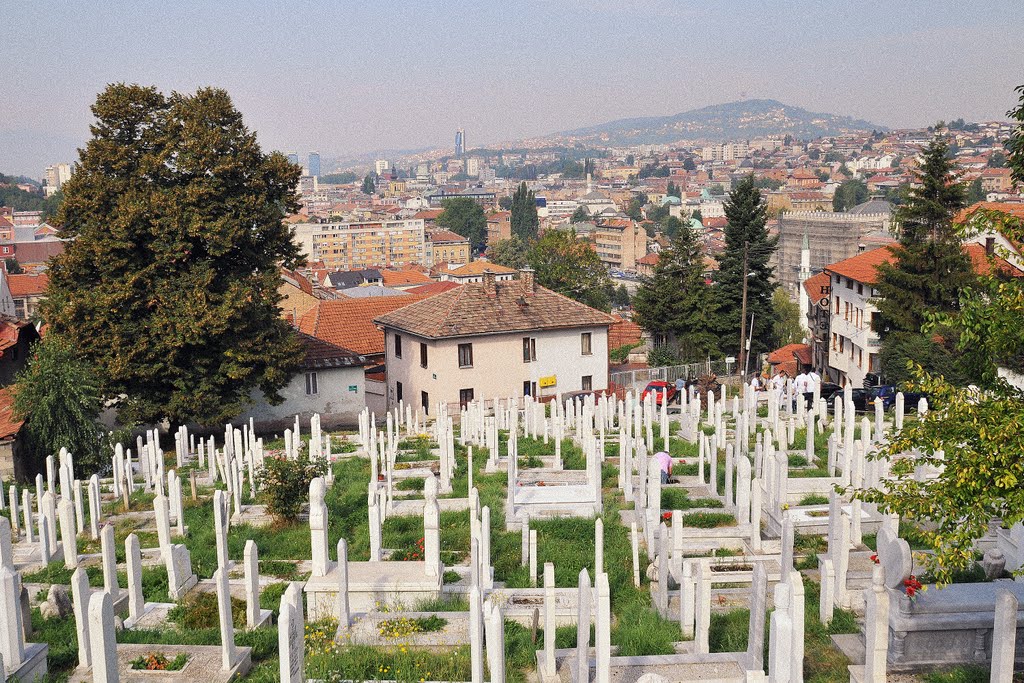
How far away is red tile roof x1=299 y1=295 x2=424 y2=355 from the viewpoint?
137 feet

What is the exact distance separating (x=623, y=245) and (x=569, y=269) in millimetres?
111027

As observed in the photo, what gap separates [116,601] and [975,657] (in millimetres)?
8713

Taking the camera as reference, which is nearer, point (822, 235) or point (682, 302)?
point (682, 302)

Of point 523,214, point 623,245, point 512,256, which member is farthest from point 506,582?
point 523,214

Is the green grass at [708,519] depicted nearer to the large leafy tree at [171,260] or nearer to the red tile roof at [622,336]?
the large leafy tree at [171,260]

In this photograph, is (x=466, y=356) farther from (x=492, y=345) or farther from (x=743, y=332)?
(x=743, y=332)

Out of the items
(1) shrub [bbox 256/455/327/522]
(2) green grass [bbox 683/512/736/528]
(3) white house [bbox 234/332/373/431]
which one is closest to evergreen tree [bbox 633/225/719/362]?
(3) white house [bbox 234/332/373/431]

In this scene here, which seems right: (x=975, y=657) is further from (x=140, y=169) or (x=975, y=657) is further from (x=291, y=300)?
(x=291, y=300)

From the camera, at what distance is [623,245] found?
559ft

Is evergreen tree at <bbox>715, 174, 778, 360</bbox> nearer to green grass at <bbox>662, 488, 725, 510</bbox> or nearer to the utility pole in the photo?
the utility pole

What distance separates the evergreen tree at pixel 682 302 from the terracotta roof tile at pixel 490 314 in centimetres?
1233

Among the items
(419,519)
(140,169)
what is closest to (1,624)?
(419,519)

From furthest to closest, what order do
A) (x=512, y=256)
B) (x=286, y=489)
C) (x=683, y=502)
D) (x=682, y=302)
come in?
(x=512, y=256), (x=682, y=302), (x=683, y=502), (x=286, y=489)

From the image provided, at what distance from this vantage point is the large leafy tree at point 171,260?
24797mm
